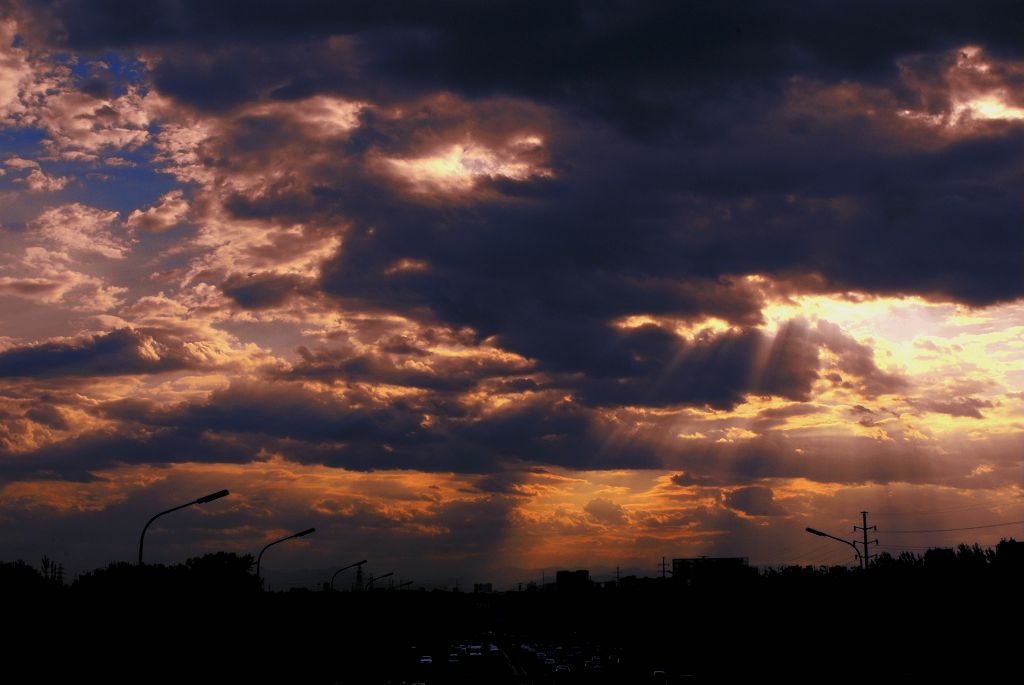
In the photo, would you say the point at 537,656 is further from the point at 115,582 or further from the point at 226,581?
the point at 115,582

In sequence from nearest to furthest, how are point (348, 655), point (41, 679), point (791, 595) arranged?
point (41, 679), point (791, 595), point (348, 655)

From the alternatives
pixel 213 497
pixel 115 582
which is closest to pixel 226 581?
pixel 115 582

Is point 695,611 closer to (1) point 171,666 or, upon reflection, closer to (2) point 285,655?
(2) point 285,655

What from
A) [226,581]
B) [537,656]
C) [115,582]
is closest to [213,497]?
[115,582]

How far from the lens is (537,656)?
4995 inches

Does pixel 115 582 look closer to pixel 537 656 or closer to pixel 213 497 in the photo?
pixel 213 497

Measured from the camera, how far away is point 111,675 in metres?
62.6

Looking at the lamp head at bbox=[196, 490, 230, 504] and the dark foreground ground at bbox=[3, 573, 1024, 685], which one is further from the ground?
the lamp head at bbox=[196, 490, 230, 504]

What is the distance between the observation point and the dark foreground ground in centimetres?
6288

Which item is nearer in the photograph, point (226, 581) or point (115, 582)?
point (115, 582)

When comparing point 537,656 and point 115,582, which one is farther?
point 537,656

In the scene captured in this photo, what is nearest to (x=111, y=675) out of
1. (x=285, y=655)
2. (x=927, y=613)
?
(x=285, y=655)

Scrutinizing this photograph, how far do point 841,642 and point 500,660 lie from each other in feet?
134

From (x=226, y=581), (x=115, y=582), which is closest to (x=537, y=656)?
(x=226, y=581)
